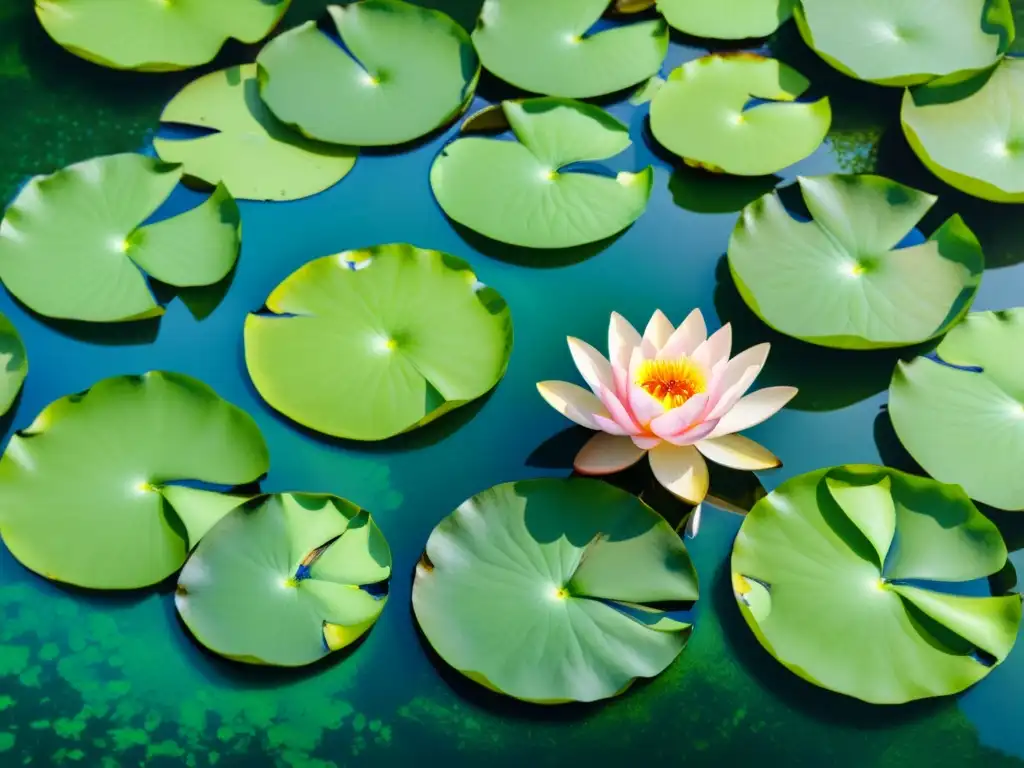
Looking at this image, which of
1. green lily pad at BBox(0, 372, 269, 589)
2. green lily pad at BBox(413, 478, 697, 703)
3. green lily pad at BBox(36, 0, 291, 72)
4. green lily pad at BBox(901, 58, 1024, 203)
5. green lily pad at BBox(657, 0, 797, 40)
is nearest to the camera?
green lily pad at BBox(413, 478, 697, 703)

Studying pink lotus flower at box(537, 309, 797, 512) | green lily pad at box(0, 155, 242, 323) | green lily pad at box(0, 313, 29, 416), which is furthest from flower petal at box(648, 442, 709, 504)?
green lily pad at box(0, 313, 29, 416)

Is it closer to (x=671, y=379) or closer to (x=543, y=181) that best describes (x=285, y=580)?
(x=671, y=379)

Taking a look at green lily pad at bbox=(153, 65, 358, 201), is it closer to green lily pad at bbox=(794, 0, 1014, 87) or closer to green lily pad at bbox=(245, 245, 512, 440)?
green lily pad at bbox=(245, 245, 512, 440)

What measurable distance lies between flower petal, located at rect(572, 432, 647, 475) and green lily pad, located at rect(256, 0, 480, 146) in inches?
42.1

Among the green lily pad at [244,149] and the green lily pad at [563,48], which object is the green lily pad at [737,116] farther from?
the green lily pad at [244,149]

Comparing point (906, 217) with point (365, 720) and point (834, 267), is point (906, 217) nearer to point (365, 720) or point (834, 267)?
point (834, 267)

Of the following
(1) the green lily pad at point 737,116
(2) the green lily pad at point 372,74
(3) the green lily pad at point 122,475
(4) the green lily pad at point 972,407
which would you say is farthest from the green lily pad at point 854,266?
(3) the green lily pad at point 122,475

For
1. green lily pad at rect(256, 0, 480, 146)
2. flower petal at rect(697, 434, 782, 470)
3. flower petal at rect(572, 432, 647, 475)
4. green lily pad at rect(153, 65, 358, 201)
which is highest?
green lily pad at rect(256, 0, 480, 146)

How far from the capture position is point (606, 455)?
1912 mm

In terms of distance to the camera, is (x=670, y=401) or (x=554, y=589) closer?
(x=554, y=589)

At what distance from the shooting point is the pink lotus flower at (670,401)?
6.01 ft

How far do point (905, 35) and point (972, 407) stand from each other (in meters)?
1.33

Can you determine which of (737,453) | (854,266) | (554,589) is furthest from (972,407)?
(554,589)

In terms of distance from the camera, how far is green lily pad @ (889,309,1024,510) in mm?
1918
